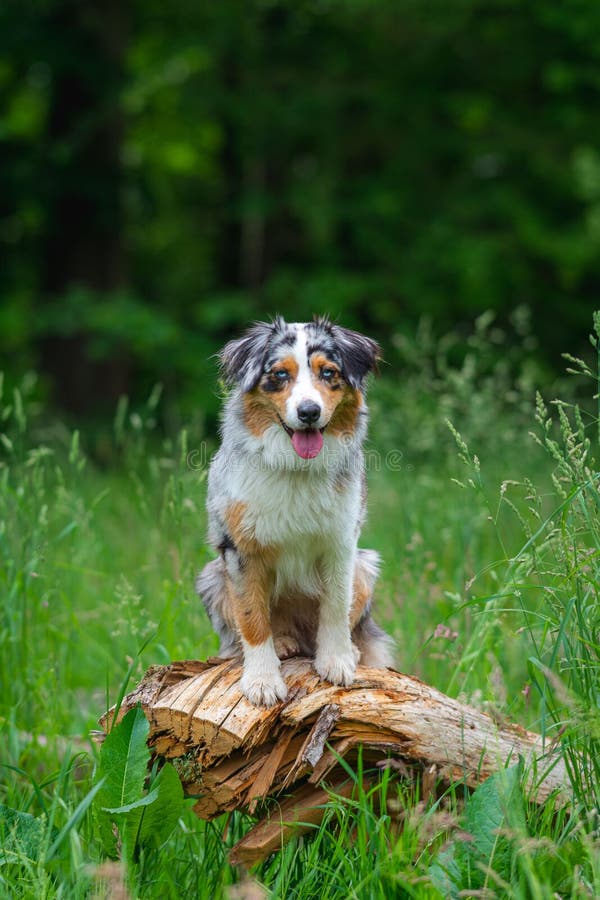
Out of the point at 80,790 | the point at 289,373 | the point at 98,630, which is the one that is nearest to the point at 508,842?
the point at 289,373

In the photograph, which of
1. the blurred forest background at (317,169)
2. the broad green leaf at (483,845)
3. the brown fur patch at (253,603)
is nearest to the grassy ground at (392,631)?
the broad green leaf at (483,845)

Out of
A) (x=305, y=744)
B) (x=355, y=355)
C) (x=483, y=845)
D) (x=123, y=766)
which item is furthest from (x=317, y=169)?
(x=483, y=845)

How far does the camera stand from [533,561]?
287cm

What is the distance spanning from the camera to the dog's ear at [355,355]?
11.5 feet

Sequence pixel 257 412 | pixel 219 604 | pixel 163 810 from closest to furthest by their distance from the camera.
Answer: pixel 163 810
pixel 257 412
pixel 219 604

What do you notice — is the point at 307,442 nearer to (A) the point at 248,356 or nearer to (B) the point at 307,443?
(B) the point at 307,443

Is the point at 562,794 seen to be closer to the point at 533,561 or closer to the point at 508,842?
the point at 508,842

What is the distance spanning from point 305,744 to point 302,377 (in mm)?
1244

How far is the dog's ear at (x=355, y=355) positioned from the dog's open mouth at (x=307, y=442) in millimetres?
280

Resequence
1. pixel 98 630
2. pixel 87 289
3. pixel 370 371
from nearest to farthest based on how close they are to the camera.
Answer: pixel 370 371
pixel 98 630
pixel 87 289

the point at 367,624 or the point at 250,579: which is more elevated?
the point at 250,579

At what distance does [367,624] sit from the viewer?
4.03 metres

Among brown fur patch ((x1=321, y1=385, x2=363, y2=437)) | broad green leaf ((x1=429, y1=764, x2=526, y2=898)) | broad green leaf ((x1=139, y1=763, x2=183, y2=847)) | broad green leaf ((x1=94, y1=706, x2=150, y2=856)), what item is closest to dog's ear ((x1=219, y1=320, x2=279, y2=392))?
brown fur patch ((x1=321, y1=385, x2=363, y2=437))

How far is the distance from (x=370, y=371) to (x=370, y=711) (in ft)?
4.35
